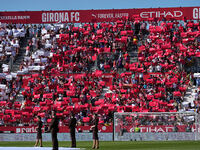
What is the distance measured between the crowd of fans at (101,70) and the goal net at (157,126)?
7.51 ft

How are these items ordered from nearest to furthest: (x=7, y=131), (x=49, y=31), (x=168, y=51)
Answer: (x=7, y=131)
(x=168, y=51)
(x=49, y=31)

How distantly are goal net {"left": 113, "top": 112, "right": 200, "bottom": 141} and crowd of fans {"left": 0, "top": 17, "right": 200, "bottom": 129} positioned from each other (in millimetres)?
2290

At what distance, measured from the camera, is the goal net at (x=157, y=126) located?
1547 inches

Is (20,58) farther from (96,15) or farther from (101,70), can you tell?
(96,15)

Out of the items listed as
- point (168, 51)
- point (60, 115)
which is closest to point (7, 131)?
point (60, 115)

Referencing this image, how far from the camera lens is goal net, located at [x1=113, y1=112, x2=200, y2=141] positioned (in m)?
39.3

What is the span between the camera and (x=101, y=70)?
4928cm

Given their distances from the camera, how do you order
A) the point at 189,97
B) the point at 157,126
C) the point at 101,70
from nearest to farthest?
the point at 157,126
the point at 189,97
the point at 101,70

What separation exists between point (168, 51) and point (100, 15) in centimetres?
1047

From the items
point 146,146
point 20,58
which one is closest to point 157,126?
point 146,146

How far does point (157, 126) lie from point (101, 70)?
1115cm

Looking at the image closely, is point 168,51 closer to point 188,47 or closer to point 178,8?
point 188,47

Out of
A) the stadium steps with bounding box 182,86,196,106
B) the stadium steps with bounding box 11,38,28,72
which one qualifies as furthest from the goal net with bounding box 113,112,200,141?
the stadium steps with bounding box 11,38,28,72

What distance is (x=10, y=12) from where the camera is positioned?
57375 mm
